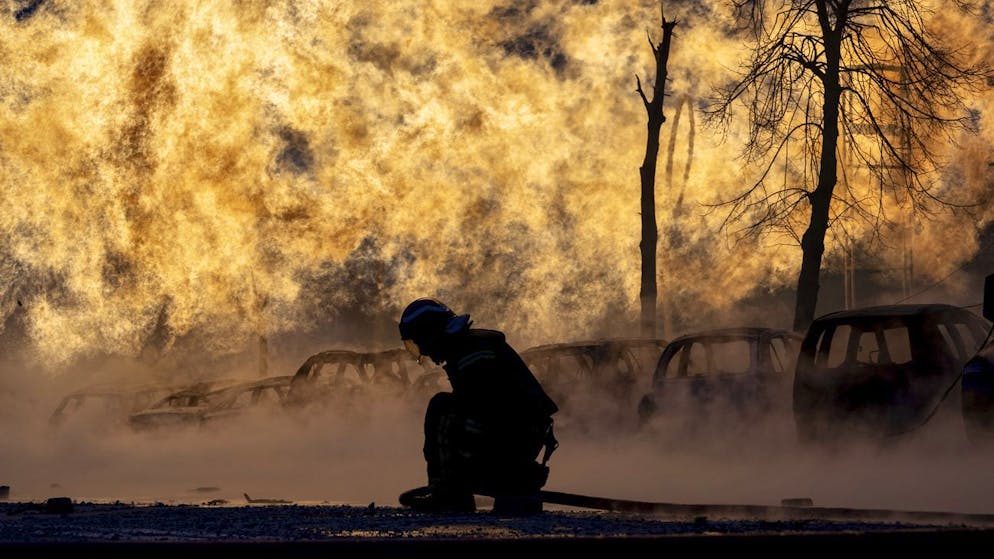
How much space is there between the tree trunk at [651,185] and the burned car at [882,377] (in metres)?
14.8

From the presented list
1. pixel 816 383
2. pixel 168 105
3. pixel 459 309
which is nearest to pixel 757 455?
pixel 816 383

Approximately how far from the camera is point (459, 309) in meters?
44.1

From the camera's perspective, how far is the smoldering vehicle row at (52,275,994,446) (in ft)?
40.0

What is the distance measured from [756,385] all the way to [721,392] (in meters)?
0.35

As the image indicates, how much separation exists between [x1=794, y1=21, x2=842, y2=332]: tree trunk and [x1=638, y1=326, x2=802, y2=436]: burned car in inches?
239

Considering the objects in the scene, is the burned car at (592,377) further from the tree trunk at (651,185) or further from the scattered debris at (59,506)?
the scattered debris at (59,506)

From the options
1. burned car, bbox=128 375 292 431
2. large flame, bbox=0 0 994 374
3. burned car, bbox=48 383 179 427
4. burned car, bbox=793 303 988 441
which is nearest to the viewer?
burned car, bbox=793 303 988 441

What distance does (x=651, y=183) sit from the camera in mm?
28219

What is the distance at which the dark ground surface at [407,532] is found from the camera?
5301mm

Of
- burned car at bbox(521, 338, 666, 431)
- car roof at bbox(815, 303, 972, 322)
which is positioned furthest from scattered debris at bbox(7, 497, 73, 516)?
burned car at bbox(521, 338, 666, 431)

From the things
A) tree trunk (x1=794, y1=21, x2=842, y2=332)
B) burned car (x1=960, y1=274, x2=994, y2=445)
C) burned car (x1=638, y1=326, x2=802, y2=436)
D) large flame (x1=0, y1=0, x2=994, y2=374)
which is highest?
large flame (x1=0, y1=0, x2=994, y2=374)

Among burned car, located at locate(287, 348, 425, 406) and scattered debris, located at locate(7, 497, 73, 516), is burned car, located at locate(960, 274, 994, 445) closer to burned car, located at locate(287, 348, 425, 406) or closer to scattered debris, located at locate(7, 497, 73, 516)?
scattered debris, located at locate(7, 497, 73, 516)

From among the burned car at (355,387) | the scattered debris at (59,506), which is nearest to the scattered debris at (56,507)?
the scattered debris at (59,506)

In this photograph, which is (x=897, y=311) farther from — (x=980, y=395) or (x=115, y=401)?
(x=115, y=401)
